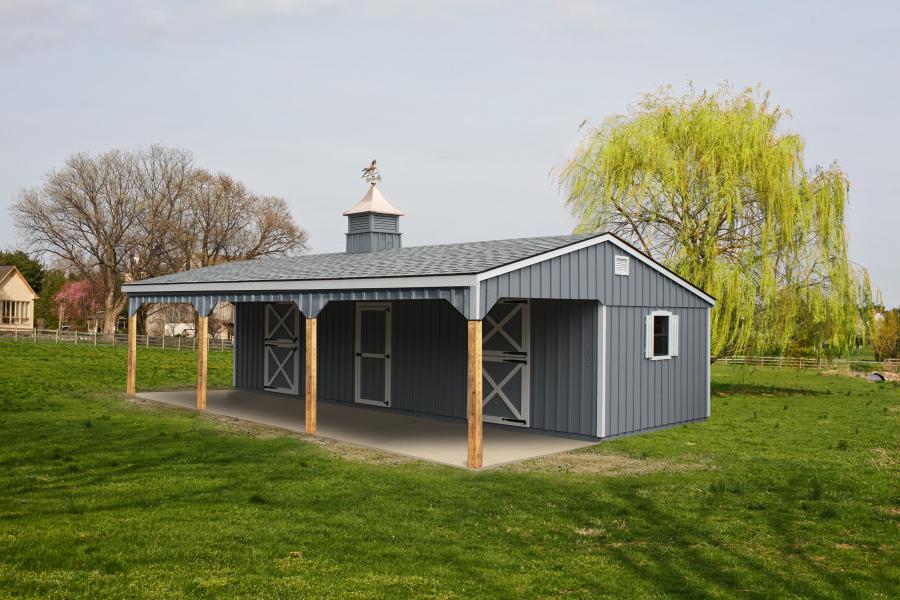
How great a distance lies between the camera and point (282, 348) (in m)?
18.1

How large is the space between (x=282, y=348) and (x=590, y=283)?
28.3 feet

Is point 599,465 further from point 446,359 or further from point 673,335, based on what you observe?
point 446,359

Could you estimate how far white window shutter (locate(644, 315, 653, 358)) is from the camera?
1318cm

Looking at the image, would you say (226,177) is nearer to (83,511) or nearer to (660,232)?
(660,232)

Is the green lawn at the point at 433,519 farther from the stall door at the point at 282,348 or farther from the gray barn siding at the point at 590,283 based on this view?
the stall door at the point at 282,348

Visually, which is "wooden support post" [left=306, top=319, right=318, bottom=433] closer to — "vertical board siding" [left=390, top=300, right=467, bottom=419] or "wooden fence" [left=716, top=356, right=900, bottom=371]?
"vertical board siding" [left=390, top=300, right=467, bottom=419]

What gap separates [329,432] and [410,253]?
4.04 m

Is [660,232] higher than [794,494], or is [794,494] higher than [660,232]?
[660,232]

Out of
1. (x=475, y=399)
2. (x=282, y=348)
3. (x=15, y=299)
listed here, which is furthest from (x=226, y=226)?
(x=475, y=399)

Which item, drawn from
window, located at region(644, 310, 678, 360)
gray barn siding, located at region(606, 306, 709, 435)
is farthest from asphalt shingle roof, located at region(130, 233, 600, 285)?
window, located at region(644, 310, 678, 360)

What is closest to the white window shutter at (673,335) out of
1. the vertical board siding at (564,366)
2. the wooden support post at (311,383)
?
the vertical board siding at (564,366)

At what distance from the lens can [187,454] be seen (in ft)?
34.3

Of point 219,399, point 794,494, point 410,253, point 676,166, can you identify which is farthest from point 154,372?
point 794,494

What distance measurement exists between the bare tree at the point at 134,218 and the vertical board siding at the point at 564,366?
32916 millimetres
